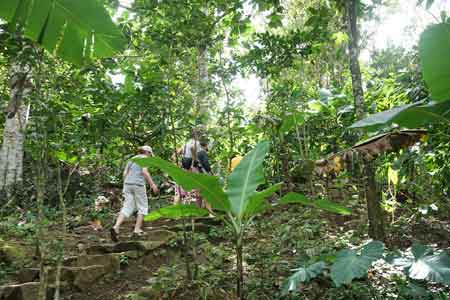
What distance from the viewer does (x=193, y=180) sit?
2.95 metres

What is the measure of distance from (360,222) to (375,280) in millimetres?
2228

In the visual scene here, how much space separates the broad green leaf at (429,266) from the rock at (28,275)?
4.25 meters


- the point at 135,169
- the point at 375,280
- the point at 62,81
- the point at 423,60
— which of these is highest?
the point at 62,81

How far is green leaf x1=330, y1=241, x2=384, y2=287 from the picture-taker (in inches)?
116

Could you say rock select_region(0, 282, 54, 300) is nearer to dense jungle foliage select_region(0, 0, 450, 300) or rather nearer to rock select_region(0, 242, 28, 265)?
dense jungle foliage select_region(0, 0, 450, 300)

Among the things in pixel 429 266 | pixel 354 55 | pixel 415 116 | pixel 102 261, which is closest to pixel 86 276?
pixel 102 261

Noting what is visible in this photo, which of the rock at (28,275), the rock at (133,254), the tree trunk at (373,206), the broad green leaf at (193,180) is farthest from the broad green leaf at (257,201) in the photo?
the rock at (28,275)

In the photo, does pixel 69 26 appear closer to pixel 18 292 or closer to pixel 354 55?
pixel 18 292

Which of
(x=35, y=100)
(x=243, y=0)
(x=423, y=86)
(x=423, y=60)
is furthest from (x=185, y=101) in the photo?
(x=423, y=60)

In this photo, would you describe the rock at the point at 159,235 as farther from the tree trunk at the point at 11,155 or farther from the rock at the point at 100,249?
the tree trunk at the point at 11,155

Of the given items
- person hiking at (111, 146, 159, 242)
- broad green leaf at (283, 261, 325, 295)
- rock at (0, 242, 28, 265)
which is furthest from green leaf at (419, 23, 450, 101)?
rock at (0, 242, 28, 265)

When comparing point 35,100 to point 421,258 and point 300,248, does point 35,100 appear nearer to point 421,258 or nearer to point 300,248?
point 300,248

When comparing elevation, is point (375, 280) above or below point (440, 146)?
below

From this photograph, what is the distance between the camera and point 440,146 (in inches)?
187
